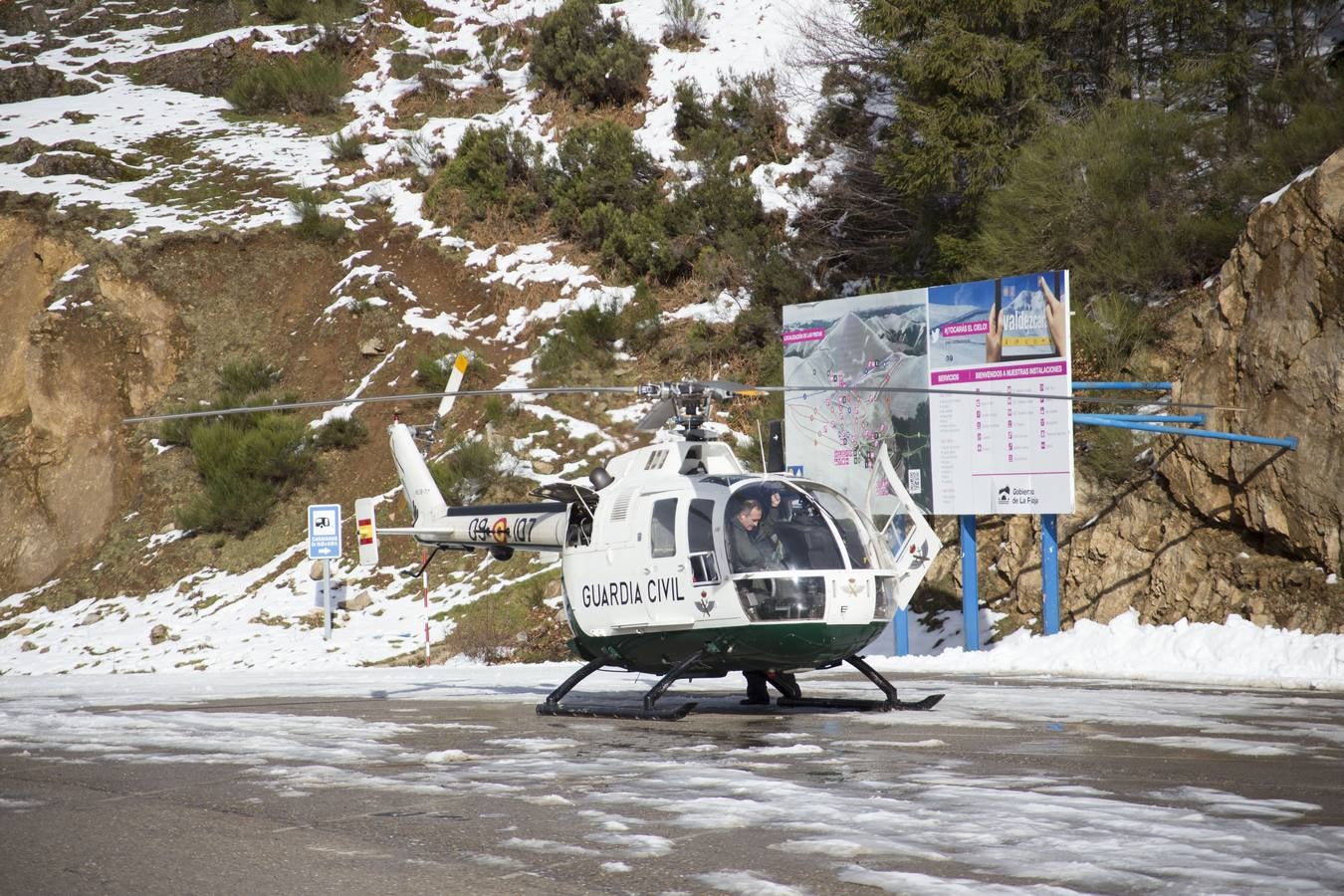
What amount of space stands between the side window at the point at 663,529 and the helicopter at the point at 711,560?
13 millimetres

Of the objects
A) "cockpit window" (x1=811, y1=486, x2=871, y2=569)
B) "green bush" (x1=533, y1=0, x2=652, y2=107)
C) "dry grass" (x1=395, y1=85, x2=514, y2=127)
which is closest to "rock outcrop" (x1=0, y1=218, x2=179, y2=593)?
"dry grass" (x1=395, y1=85, x2=514, y2=127)

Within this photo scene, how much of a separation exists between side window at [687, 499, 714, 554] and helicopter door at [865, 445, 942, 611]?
1598mm

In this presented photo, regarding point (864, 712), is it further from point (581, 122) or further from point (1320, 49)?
point (581, 122)

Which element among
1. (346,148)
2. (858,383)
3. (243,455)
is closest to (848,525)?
(858,383)

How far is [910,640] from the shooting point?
2059 cm

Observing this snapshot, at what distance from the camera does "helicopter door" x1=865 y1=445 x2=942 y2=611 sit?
447 inches

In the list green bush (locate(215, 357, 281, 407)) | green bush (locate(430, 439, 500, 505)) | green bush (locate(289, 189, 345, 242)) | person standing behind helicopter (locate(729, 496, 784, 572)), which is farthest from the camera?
green bush (locate(289, 189, 345, 242))

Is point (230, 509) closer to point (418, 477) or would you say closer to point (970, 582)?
point (418, 477)

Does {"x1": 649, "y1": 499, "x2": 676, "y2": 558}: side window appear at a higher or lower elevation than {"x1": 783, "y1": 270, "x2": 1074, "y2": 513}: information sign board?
lower

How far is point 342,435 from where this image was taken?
32.9 m

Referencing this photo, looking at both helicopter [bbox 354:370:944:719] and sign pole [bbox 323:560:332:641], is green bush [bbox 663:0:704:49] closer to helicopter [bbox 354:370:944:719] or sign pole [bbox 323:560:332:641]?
sign pole [bbox 323:560:332:641]

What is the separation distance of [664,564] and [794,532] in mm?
1478

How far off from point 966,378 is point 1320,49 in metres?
13.2

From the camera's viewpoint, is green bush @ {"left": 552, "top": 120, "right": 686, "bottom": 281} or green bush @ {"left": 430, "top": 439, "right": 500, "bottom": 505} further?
green bush @ {"left": 552, "top": 120, "right": 686, "bottom": 281}
